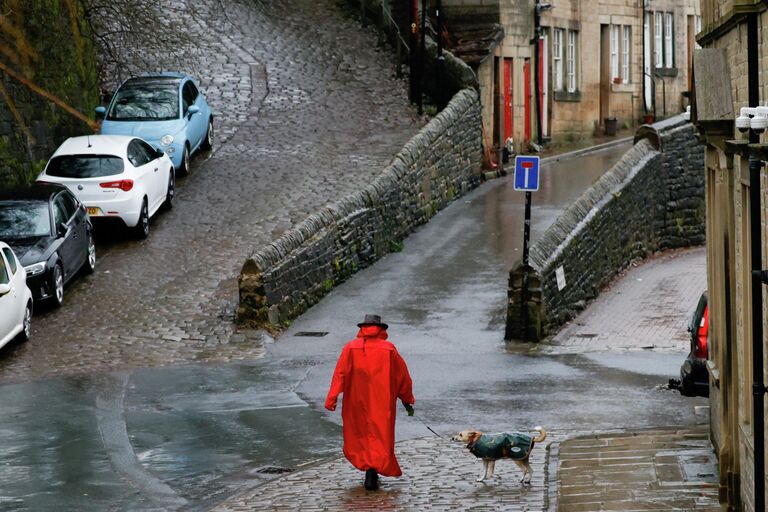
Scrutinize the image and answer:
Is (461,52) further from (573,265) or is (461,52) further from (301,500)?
(301,500)

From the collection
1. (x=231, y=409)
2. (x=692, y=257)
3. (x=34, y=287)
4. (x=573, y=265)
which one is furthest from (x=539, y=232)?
(x=231, y=409)

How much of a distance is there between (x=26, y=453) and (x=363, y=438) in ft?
11.3

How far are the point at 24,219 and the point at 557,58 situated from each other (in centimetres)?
2242

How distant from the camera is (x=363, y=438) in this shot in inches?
503

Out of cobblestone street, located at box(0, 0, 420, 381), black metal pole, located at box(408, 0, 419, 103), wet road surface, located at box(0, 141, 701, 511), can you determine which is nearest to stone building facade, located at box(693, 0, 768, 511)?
wet road surface, located at box(0, 141, 701, 511)

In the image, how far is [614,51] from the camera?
44.3m

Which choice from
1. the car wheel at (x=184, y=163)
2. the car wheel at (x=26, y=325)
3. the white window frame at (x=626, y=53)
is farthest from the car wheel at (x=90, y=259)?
the white window frame at (x=626, y=53)

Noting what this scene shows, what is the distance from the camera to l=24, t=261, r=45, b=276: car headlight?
800 inches

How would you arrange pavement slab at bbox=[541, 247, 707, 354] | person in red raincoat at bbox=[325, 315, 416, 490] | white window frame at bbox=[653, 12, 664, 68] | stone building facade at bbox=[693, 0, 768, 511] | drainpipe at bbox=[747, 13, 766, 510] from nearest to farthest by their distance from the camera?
drainpipe at bbox=[747, 13, 766, 510]
stone building facade at bbox=[693, 0, 768, 511]
person in red raincoat at bbox=[325, 315, 416, 490]
pavement slab at bbox=[541, 247, 707, 354]
white window frame at bbox=[653, 12, 664, 68]

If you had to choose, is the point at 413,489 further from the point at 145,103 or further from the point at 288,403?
the point at 145,103

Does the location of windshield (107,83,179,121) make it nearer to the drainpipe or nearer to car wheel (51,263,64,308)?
car wheel (51,263,64,308)

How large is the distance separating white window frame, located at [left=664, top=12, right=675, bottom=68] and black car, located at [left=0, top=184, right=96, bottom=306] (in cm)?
2935

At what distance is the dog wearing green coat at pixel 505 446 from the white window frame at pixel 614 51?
32671 mm

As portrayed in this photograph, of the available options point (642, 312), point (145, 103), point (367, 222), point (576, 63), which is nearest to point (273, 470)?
point (642, 312)
